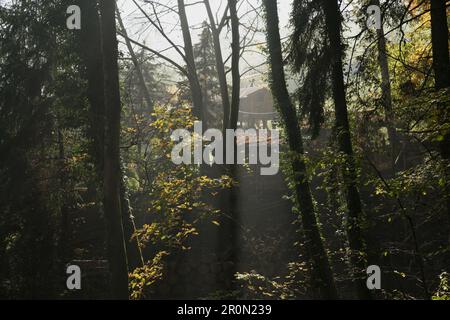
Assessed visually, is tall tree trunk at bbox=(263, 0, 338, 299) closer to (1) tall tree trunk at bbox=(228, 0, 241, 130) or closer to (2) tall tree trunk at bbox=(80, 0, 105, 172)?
(1) tall tree trunk at bbox=(228, 0, 241, 130)

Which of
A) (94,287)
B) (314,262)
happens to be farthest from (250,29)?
(94,287)

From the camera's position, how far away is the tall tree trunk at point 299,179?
919cm

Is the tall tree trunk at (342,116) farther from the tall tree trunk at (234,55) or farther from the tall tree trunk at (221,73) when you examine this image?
the tall tree trunk at (221,73)

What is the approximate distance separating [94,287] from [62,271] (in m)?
1.45

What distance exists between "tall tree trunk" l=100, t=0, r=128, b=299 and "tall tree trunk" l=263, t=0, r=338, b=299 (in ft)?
12.5

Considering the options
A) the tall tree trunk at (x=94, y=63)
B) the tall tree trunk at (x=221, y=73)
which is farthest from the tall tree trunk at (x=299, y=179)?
the tall tree trunk at (x=221, y=73)

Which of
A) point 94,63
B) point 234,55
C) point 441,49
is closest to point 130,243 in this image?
point 94,63

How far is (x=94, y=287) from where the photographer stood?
13.6m

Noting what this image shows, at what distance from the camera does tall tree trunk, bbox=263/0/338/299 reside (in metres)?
9.19

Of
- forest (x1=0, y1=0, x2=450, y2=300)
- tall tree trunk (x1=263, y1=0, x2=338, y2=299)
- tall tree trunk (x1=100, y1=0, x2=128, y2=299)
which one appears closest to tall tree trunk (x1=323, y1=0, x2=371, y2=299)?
forest (x1=0, y1=0, x2=450, y2=300)

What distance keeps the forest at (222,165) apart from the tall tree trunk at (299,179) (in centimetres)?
3

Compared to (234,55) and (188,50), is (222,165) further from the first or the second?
(188,50)

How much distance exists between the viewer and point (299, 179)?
31.4 feet

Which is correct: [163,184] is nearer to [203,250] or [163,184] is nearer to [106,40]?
[106,40]
